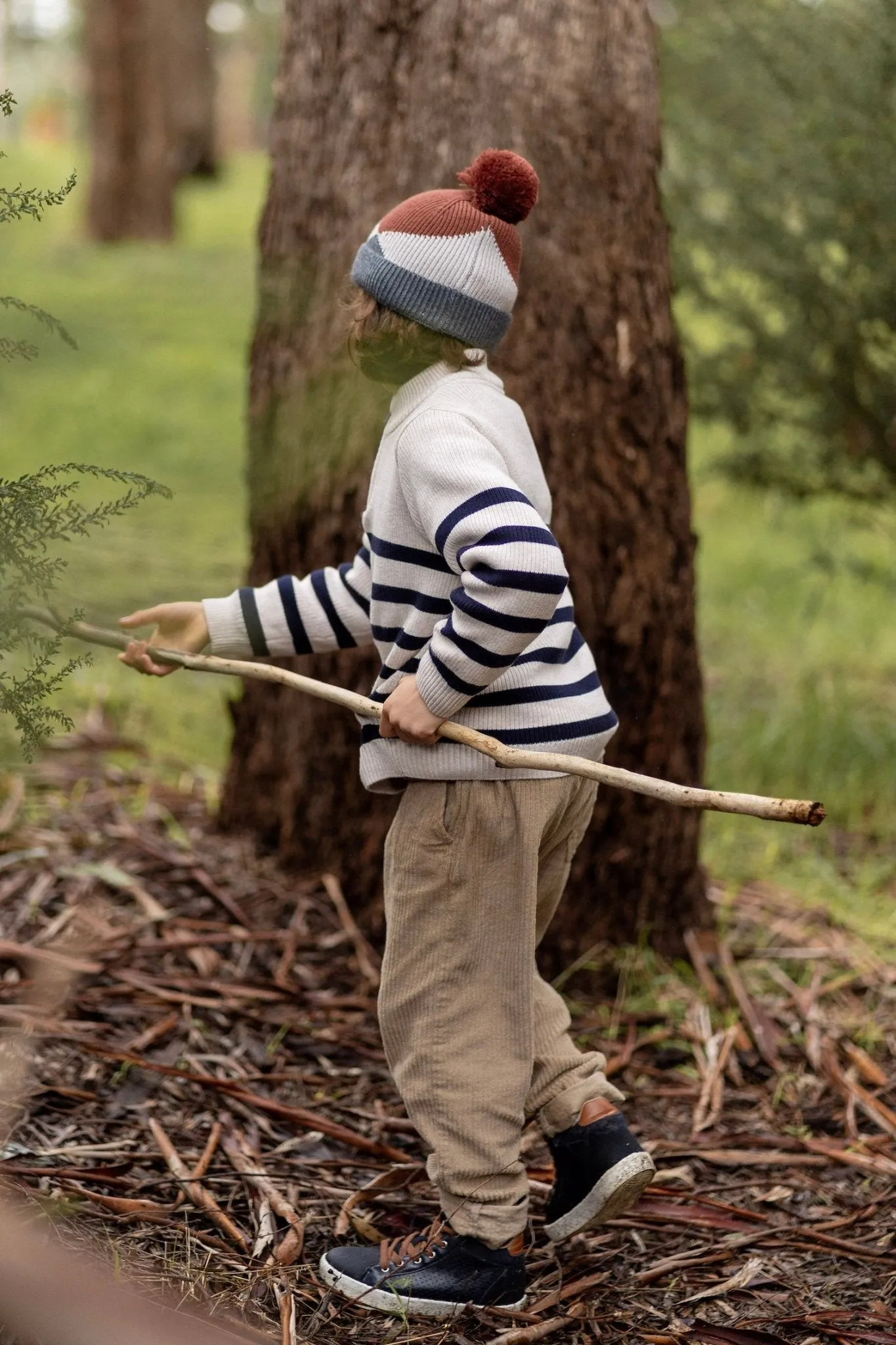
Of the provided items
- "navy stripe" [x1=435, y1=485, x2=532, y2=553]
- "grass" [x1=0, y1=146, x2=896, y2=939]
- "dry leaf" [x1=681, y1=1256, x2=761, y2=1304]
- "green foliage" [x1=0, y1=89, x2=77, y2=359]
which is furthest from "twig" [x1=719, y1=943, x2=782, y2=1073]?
"green foliage" [x1=0, y1=89, x2=77, y2=359]

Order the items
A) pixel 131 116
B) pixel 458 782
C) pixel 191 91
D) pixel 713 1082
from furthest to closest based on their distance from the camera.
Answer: pixel 191 91
pixel 131 116
pixel 713 1082
pixel 458 782

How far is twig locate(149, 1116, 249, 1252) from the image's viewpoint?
220 cm

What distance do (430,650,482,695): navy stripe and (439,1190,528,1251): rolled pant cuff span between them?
0.80 metres

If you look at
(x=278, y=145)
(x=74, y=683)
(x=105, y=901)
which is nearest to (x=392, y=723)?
(x=105, y=901)

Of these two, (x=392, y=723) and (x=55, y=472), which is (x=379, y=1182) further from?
(x=55, y=472)

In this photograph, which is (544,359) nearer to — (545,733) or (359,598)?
(359,598)

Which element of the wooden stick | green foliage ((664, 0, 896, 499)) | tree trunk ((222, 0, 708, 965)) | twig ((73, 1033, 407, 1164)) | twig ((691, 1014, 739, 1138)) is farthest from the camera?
green foliage ((664, 0, 896, 499))

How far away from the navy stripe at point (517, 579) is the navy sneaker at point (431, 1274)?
3.31 ft

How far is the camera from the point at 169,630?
246 centimetres

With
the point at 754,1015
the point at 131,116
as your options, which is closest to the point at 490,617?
the point at 754,1015

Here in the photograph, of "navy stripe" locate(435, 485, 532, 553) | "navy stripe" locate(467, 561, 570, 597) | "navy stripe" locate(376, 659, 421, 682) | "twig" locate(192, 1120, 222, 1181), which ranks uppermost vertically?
"navy stripe" locate(435, 485, 532, 553)

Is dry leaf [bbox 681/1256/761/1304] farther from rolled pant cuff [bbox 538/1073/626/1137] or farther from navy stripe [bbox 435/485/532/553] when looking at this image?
navy stripe [bbox 435/485/532/553]

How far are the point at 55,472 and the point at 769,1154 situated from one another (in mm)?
1815

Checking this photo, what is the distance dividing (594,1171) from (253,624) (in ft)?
3.49
